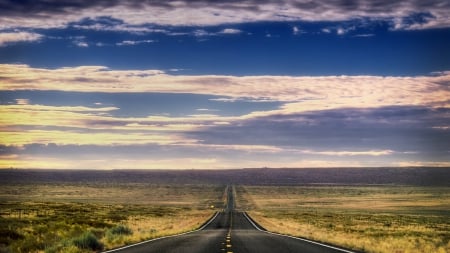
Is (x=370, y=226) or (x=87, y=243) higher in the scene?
(x=87, y=243)

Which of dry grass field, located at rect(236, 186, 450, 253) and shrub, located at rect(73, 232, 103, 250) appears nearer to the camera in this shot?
shrub, located at rect(73, 232, 103, 250)

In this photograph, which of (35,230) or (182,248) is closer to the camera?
(182,248)

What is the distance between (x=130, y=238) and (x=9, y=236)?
6.87m

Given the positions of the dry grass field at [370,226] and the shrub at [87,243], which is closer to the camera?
the shrub at [87,243]

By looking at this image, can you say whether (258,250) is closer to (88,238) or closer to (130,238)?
(88,238)

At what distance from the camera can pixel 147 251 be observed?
18016 millimetres

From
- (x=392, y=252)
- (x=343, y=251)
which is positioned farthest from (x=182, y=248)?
(x=392, y=252)

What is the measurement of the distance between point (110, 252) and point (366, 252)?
854 cm

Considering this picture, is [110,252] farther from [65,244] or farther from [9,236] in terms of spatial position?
[9,236]

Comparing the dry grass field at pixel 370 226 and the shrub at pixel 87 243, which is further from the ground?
the shrub at pixel 87 243

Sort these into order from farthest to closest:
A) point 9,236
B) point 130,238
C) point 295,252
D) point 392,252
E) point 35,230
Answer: point 35,230 → point 9,236 → point 130,238 → point 392,252 → point 295,252

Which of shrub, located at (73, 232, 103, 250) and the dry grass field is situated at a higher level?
shrub, located at (73, 232, 103, 250)

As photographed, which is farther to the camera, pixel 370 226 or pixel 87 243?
pixel 370 226

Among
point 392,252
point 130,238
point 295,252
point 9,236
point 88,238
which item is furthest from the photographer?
point 9,236
